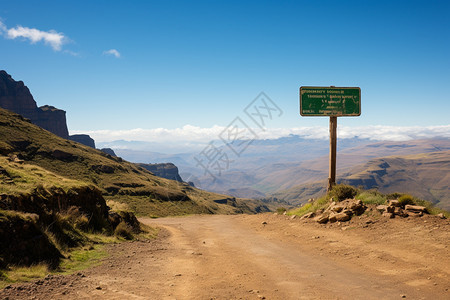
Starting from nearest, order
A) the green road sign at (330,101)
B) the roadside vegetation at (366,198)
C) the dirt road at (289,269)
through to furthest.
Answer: the dirt road at (289,269), the roadside vegetation at (366,198), the green road sign at (330,101)

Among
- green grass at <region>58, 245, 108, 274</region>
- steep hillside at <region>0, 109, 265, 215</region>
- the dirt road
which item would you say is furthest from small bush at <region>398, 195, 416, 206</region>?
steep hillside at <region>0, 109, 265, 215</region>

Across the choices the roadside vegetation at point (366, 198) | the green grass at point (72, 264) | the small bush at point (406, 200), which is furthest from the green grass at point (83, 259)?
the small bush at point (406, 200)

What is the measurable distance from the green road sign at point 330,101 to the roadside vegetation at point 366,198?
4440 millimetres

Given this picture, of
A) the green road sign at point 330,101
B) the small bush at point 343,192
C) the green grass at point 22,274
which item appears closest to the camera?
the green grass at point 22,274

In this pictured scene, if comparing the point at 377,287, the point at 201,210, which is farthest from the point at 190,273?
the point at 201,210

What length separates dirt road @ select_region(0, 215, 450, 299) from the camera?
5973 mm

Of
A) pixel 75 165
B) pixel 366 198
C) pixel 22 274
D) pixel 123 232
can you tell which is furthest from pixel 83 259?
pixel 75 165

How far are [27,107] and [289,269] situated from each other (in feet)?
689

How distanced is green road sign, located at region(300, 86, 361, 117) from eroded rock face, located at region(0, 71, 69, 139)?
645ft

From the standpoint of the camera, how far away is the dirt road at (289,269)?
5.97 meters

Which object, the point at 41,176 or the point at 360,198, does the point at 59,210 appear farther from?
the point at 360,198

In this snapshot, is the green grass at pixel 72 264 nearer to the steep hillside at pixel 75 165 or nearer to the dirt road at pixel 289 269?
the dirt road at pixel 289 269

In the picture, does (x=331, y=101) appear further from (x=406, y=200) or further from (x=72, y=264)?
(x=72, y=264)

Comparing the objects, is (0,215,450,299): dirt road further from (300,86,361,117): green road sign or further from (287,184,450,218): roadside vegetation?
(300,86,361,117): green road sign
